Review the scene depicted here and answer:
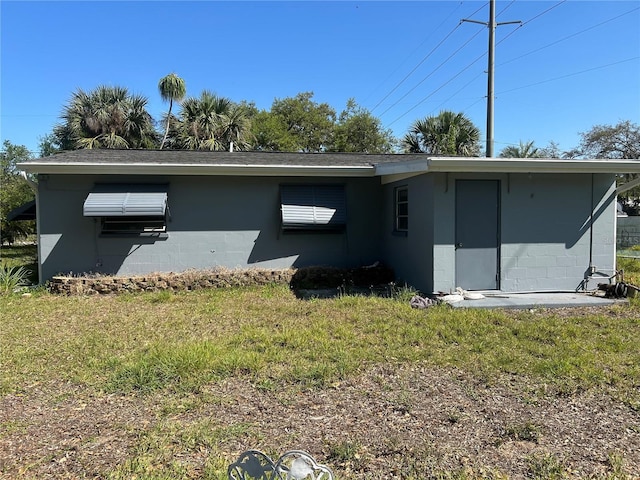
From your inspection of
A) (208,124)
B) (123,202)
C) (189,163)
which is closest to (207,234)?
(189,163)

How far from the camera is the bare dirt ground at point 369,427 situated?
261 cm

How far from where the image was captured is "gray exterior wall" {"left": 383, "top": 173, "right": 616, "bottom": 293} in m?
7.36

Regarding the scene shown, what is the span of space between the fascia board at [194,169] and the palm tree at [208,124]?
10.3 m

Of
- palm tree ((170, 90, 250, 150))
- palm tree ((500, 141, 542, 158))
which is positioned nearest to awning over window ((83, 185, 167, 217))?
palm tree ((170, 90, 250, 150))

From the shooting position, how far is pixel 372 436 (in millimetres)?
2934

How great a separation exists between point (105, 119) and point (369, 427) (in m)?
18.8

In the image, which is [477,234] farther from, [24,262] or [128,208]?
[24,262]

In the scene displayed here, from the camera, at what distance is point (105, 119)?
58.1 ft

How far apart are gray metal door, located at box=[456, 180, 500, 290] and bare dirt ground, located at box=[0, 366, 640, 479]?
370 centimetres

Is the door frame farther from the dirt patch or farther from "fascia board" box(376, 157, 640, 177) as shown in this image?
the dirt patch

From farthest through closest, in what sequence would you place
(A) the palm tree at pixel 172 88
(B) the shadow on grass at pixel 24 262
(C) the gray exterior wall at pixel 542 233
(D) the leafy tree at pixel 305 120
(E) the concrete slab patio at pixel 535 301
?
(D) the leafy tree at pixel 305 120 < (A) the palm tree at pixel 172 88 < (B) the shadow on grass at pixel 24 262 < (C) the gray exterior wall at pixel 542 233 < (E) the concrete slab patio at pixel 535 301

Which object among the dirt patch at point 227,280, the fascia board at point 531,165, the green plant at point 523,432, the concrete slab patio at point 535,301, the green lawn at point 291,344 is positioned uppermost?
the fascia board at point 531,165

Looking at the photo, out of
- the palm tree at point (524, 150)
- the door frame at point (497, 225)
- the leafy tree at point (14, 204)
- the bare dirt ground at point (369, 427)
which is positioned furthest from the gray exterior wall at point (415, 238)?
the palm tree at point (524, 150)

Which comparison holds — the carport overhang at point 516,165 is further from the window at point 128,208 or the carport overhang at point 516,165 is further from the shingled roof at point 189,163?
the window at point 128,208
